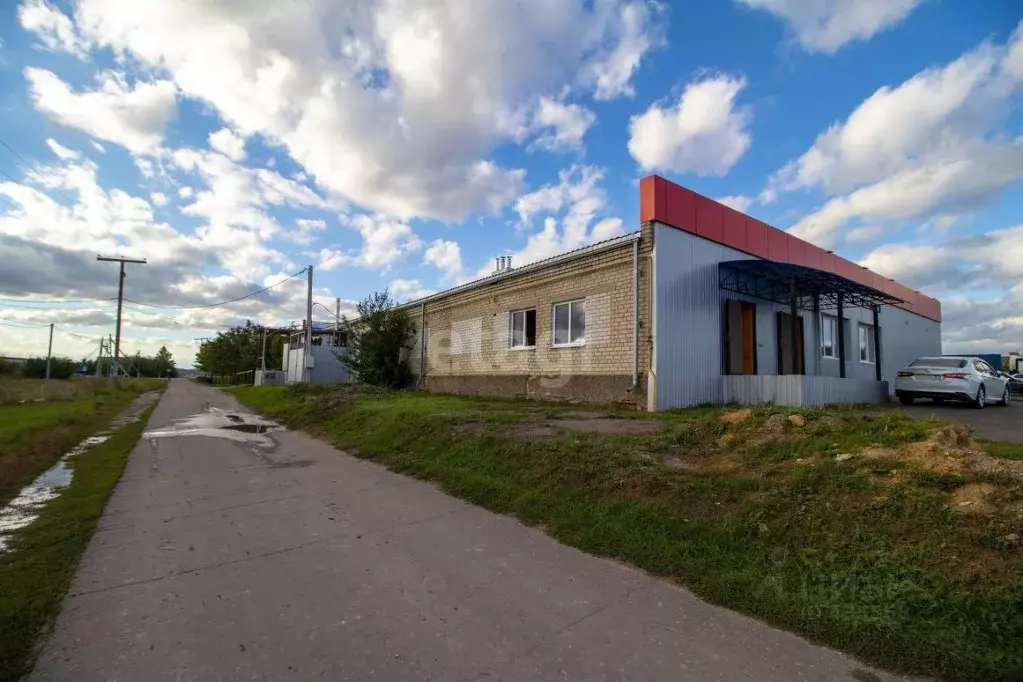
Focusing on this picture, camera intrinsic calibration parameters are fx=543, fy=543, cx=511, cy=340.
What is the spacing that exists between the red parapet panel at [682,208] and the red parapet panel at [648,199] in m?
0.53

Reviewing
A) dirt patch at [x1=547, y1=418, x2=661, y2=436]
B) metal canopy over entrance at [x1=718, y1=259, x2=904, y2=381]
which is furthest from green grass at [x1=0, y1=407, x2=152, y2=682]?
metal canopy over entrance at [x1=718, y1=259, x2=904, y2=381]

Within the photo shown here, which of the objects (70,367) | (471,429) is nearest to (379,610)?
(471,429)

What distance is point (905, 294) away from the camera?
88.2ft

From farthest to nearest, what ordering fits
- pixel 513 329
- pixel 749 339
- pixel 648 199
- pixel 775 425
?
pixel 513 329 → pixel 749 339 → pixel 648 199 → pixel 775 425

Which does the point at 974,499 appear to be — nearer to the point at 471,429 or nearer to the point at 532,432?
the point at 532,432

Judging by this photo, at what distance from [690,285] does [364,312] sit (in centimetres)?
1489

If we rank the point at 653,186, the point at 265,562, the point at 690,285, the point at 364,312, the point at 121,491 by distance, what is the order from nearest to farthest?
the point at 265,562, the point at 121,491, the point at 653,186, the point at 690,285, the point at 364,312

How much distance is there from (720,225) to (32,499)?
50.3ft

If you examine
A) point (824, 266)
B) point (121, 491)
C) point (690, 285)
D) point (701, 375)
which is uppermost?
point (824, 266)

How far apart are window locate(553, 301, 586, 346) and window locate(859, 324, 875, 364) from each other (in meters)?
13.7

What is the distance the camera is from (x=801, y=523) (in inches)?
172

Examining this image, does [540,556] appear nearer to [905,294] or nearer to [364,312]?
[364,312]

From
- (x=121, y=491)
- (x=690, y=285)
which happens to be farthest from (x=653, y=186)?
(x=121, y=491)

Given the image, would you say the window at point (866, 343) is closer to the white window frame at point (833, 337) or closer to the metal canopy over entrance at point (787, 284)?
the white window frame at point (833, 337)
